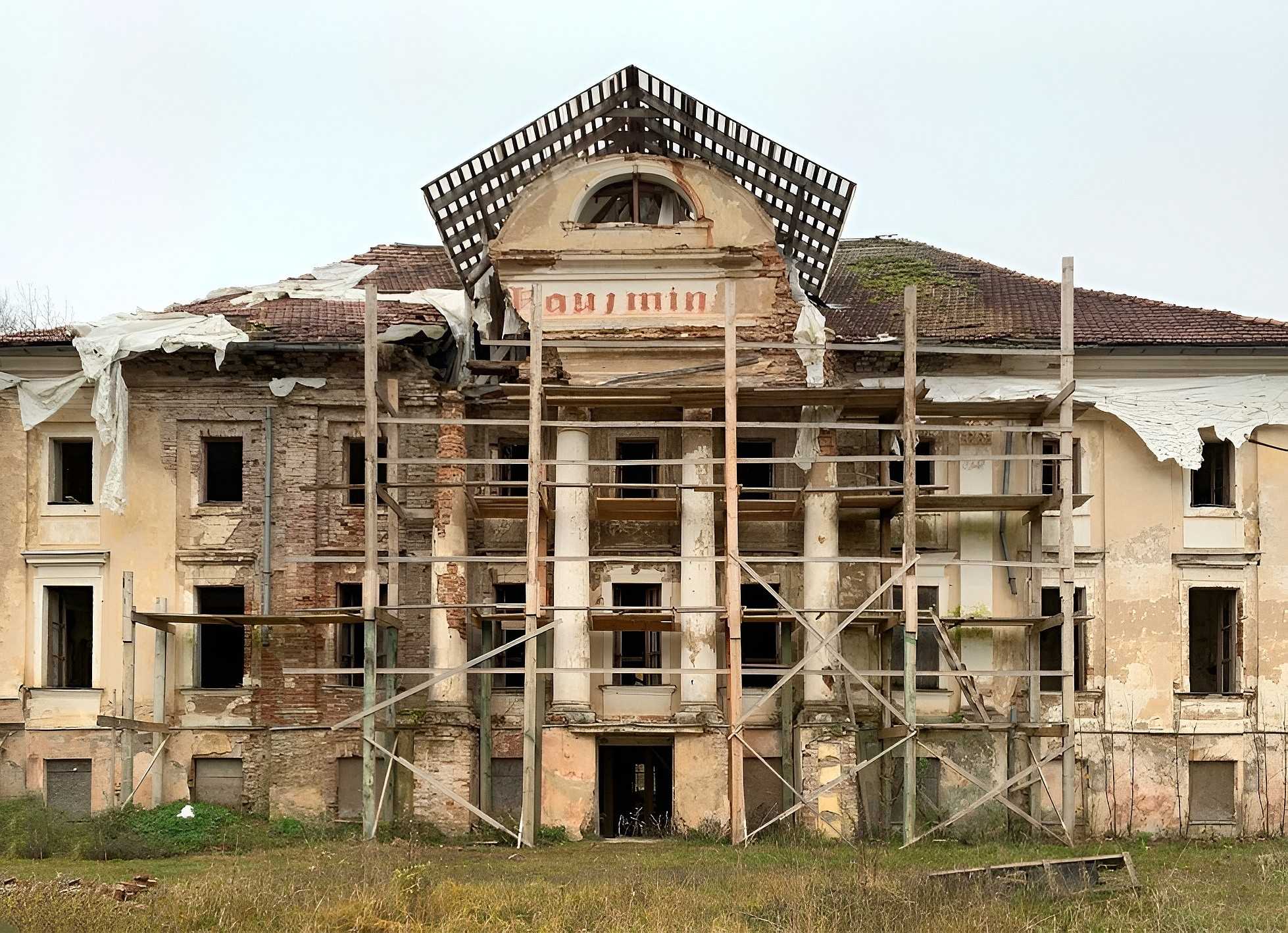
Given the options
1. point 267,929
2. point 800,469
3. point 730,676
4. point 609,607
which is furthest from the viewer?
point 800,469

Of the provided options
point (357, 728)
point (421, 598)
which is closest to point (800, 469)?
point (421, 598)

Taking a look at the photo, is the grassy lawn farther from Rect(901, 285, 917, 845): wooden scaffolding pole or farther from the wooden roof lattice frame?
the wooden roof lattice frame

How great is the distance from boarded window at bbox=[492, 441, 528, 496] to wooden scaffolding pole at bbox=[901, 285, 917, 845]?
647cm

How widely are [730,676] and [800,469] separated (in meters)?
4.77

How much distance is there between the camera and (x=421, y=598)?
27078 millimetres

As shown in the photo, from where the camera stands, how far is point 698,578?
26125mm

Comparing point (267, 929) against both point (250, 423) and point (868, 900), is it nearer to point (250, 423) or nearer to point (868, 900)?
point (868, 900)

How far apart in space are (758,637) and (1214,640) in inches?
325

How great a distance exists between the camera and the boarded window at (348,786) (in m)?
26.7

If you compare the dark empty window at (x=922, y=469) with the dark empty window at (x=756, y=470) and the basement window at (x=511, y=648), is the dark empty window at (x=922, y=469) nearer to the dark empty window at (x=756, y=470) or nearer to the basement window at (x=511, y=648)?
the dark empty window at (x=756, y=470)

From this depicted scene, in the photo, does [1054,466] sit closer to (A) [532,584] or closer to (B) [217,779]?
(A) [532,584]

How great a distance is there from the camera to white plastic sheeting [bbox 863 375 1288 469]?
2716 centimetres

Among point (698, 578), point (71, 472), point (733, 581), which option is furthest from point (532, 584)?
point (71, 472)

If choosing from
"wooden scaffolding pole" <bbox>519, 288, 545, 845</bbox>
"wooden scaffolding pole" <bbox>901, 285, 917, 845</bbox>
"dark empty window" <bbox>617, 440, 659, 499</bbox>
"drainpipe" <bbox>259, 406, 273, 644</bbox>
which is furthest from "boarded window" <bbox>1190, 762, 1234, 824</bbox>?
"drainpipe" <bbox>259, 406, 273, 644</bbox>
